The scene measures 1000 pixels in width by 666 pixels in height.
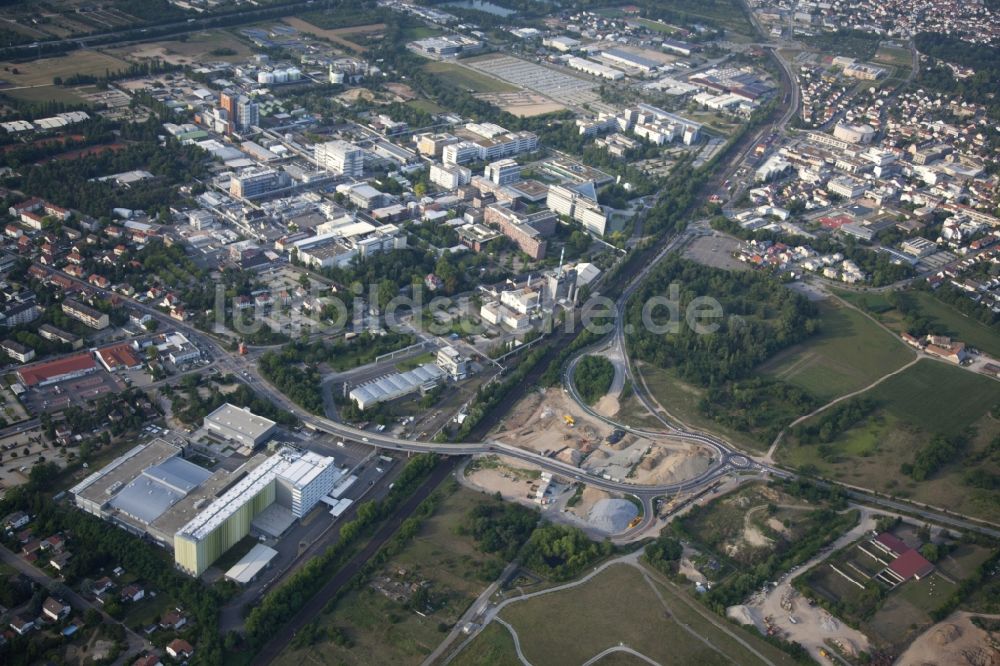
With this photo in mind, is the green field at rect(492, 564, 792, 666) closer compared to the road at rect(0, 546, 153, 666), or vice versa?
the road at rect(0, 546, 153, 666)

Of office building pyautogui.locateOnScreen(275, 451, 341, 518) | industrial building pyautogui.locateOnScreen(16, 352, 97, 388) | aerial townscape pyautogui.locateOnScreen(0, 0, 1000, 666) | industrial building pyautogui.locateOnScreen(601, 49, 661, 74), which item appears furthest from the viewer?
industrial building pyautogui.locateOnScreen(601, 49, 661, 74)

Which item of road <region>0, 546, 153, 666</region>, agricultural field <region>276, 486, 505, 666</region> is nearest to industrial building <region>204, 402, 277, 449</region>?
agricultural field <region>276, 486, 505, 666</region>

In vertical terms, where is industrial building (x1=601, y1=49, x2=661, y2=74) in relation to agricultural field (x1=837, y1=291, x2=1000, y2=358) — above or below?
above

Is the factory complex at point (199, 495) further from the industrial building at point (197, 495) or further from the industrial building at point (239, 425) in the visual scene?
the industrial building at point (239, 425)

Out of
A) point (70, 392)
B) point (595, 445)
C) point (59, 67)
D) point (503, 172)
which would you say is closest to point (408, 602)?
point (595, 445)

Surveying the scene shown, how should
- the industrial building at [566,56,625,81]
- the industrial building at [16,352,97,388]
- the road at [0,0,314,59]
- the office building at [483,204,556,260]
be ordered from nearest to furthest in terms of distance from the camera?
1. the industrial building at [16,352,97,388]
2. the office building at [483,204,556,260]
3. the road at [0,0,314,59]
4. the industrial building at [566,56,625,81]

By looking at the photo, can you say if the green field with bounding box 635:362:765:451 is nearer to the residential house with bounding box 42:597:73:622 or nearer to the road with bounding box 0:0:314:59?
the residential house with bounding box 42:597:73:622
